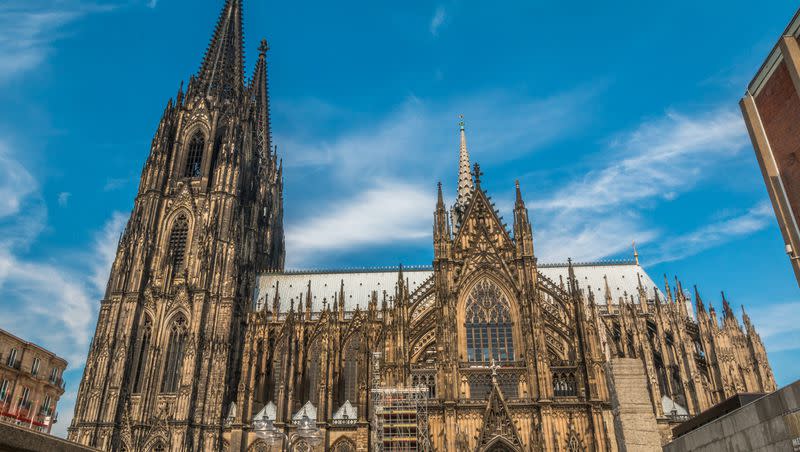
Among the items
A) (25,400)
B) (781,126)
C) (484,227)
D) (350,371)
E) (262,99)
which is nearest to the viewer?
(781,126)

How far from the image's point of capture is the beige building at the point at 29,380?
27047mm

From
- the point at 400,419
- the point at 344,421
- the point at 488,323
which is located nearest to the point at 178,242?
the point at 344,421

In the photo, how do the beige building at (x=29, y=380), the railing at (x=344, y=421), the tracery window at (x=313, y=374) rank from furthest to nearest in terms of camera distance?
the tracery window at (x=313, y=374)
the railing at (x=344, y=421)
the beige building at (x=29, y=380)

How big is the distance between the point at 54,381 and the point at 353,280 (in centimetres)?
2425

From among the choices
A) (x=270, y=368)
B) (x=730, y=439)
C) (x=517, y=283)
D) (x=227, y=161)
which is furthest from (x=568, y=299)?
(x=227, y=161)

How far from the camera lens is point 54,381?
100 feet

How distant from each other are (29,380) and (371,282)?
2644cm

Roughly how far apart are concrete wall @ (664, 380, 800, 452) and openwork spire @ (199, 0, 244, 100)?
45.1 m

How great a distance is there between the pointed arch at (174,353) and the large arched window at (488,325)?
20.1 m

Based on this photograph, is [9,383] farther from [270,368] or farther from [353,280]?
[353,280]

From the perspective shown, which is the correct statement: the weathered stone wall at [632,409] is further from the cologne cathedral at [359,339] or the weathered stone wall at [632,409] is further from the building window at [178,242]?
the building window at [178,242]

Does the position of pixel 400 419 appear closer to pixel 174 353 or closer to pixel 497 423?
pixel 497 423

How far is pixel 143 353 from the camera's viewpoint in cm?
3919

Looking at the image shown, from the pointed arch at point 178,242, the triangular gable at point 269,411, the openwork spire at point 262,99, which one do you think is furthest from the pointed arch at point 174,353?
the openwork spire at point 262,99
